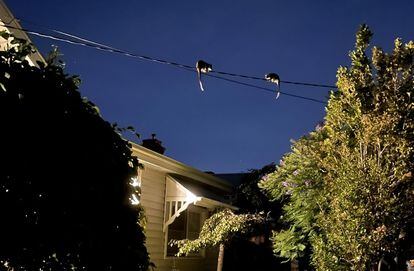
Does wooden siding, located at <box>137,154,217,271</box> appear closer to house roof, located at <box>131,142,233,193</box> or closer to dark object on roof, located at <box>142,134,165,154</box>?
house roof, located at <box>131,142,233,193</box>

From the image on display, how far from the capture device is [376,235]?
698 cm

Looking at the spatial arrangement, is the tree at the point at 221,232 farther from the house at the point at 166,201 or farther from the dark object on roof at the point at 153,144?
the dark object on roof at the point at 153,144

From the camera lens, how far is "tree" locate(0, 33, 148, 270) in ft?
10.0

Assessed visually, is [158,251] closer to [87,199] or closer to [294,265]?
[294,265]

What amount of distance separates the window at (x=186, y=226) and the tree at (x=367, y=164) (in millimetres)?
7389

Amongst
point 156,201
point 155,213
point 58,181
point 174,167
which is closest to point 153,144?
point 174,167

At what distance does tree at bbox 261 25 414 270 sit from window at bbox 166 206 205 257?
291 inches

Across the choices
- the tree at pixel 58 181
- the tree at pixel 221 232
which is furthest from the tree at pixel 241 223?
the tree at pixel 58 181

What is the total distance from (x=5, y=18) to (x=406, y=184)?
7.58 metres

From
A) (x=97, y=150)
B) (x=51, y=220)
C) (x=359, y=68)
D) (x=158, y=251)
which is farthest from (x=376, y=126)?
(x=158, y=251)

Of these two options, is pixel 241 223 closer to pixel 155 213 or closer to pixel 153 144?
pixel 155 213

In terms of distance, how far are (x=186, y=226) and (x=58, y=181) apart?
13646 millimetres

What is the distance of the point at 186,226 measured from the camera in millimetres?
16578

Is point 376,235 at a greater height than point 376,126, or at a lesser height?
lesser
